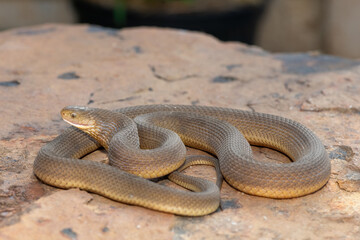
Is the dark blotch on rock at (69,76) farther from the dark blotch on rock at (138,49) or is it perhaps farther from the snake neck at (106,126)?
the snake neck at (106,126)

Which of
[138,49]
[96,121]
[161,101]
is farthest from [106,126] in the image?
[138,49]

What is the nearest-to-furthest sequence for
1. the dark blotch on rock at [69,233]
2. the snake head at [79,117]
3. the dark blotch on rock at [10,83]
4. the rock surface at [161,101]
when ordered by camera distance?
the dark blotch on rock at [69,233] → the rock surface at [161,101] → the snake head at [79,117] → the dark blotch on rock at [10,83]

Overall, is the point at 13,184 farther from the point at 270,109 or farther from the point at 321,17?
the point at 321,17

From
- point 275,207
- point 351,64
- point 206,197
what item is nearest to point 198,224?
point 206,197

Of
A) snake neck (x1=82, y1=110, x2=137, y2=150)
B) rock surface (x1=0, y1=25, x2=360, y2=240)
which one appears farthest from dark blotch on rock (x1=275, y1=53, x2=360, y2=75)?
snake neck (x1=82, y1=110, x2=137, y2=150)

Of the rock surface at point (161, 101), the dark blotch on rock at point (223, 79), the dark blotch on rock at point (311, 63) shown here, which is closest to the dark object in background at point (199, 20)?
the rock surface at point (161, 101)
